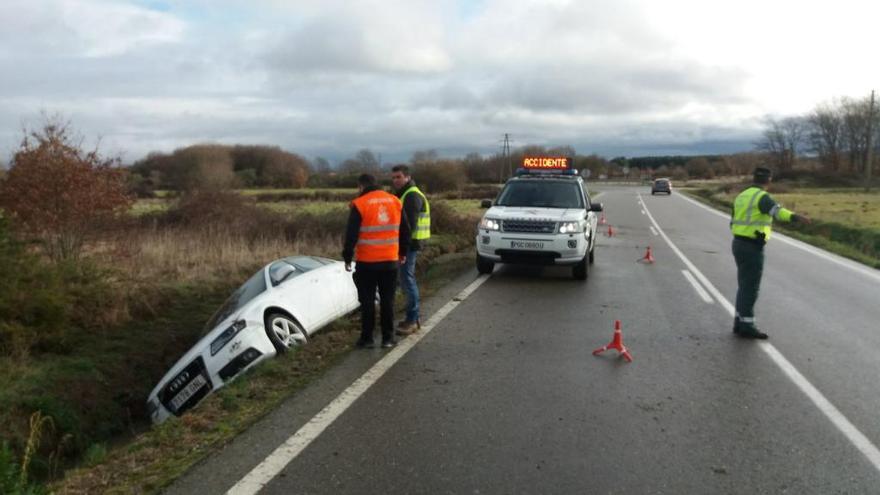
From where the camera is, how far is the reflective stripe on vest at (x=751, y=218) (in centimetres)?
735

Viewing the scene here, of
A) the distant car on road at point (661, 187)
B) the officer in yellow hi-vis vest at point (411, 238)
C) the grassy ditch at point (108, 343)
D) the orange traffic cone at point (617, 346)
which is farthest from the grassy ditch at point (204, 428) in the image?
the distant car on road at point (661, 187)

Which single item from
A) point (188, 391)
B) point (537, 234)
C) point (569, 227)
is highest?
point (569, 227)

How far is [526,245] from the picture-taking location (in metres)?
10.7

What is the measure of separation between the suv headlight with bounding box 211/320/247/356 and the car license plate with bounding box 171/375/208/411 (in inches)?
10.9

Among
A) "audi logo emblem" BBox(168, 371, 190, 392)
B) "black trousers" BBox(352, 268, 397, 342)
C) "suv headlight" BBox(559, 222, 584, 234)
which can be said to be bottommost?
"audi logo emblem" BBox(168, 371, 190, 392)

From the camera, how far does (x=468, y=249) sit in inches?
640

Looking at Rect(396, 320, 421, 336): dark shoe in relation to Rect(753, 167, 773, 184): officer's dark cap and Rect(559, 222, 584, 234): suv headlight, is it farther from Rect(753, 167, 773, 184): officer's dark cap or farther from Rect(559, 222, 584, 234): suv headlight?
Rect(753, 167, 773, 184): officer's dark cap

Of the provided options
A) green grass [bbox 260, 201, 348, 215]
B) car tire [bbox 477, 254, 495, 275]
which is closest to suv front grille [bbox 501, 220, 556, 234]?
car tire [bbox 477, 254, 495, 275]

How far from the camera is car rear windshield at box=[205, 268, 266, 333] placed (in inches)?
297

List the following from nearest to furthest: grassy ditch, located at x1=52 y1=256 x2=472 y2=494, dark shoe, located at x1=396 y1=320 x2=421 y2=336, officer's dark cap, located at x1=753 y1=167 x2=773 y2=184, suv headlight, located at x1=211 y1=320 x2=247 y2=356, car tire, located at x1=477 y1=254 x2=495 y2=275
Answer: grassy ditch, located at x1=52 y1=256 x2=472 y2=494, suv headlight, located at x1=211 y1=320 x2=247 y2=356, dark shoe, located at x1=396 y1=320 x2=421 y2=336, officer's dark cap, located at x1=753 y1=167 x2=773 y2=184, car tire, located at x1=477 y1=254 x2=495 y2=275

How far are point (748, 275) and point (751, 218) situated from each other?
0.65m

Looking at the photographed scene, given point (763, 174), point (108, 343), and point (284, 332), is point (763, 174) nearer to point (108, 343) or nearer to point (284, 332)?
point (284, 332)

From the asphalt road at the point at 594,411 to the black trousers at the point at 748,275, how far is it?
0.33 metres

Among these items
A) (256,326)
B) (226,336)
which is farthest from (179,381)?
(256,326)
